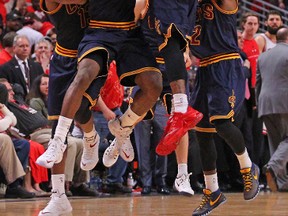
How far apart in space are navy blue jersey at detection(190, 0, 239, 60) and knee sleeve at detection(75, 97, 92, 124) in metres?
1.01

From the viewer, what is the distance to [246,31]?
13.0 m

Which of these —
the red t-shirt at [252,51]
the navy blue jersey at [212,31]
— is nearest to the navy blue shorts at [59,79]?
the navy blue jersey at [212,31]

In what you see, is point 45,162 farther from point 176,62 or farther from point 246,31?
point 246,31

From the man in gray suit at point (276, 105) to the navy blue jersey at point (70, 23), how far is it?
5.00 meters

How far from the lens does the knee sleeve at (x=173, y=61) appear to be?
6.56 meters

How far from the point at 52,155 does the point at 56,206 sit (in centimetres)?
64

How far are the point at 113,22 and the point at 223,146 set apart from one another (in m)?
5.53

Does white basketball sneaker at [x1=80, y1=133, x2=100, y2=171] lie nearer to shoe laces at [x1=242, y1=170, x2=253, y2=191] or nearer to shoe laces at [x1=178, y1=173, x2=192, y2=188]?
shoe laces at [x1=178, y1=173, x2=192, y2=188]

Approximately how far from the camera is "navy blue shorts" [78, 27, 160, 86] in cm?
679

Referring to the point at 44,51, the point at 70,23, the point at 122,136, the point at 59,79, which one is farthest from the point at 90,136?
the point at 44,51

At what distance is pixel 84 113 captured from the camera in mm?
7152

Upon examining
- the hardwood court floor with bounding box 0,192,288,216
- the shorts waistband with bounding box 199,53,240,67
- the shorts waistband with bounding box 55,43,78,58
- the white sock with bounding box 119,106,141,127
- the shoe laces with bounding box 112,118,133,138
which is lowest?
the hardwood court floor with bounding box 0,192,288,216

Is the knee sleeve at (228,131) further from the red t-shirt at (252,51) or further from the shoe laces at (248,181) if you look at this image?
the red t-shirt at (252,51)

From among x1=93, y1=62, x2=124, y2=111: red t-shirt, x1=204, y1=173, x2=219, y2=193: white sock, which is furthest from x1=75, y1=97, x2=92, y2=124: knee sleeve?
x1=204, y1=173, x2=219, y2=193: white sock
